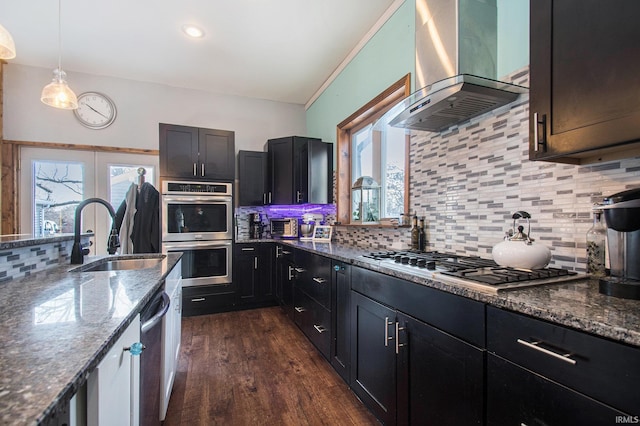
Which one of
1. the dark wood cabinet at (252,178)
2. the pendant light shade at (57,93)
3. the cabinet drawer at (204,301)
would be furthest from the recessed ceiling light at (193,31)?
the cabinet drawer at (204,301)

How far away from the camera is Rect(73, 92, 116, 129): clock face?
11.6 ft

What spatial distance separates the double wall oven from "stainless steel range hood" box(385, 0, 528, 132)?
2.57 m

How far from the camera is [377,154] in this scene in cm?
287

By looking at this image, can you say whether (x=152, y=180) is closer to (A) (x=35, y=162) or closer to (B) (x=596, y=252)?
(A) (x=35, y=162)

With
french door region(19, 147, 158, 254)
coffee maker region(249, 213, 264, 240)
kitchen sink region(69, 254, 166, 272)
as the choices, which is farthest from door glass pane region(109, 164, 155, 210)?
kitchen sink region(69, 254, 166, 272)

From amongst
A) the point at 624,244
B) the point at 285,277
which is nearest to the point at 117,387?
→ the point at 624,244

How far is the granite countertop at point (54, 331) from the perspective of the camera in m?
0.43

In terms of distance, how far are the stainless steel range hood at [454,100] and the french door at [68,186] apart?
3.59 m

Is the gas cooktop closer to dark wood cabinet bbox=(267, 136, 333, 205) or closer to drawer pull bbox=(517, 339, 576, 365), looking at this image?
drawer pull bbox=(517, 339, 576, 365)

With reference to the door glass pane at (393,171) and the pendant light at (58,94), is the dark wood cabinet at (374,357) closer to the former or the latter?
the door glass pane at (393,171)

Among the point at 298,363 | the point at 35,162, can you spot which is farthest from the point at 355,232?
the point at 35,162

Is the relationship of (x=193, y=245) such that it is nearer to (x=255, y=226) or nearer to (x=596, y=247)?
(x=255, y=226)

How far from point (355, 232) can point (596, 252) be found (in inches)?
79.4

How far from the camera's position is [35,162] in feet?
11.2
